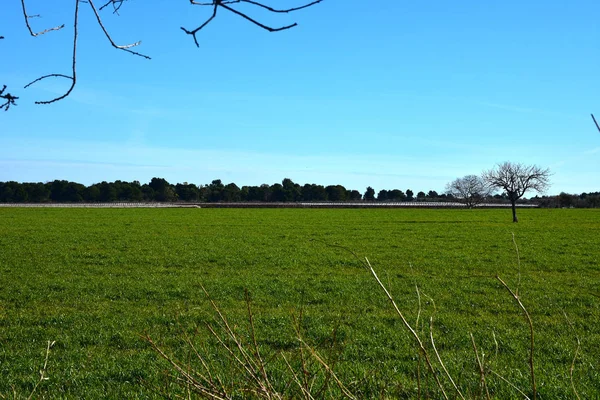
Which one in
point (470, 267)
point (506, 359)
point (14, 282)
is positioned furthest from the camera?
point (470, 267)

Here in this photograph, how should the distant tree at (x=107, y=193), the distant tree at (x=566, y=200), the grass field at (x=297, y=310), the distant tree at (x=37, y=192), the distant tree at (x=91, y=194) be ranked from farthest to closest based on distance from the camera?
the distant tree at (x=107, y=193)
the distant tree at (x=91, y=194)
the distant tree at (x=37, y=192)
the distant tree at (x=566, y=200)
the grass field at (x=297, y=310)

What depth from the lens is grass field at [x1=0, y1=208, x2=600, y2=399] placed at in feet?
22.2

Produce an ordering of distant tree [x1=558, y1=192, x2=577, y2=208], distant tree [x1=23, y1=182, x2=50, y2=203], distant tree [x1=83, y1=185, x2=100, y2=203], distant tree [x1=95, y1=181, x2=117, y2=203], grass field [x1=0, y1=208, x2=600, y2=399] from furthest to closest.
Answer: distant tree [x1=95, y1=181, x2=117, y2=203]
distant tree [x1=83, y1=185, x2=100, y2=203]
distant tree [x1=23, y1=182, x2=50, y2=203]
distant tree [x1=558, y1=192, x2=577, y2=208]
grass field [x1=0, y1=208, x2=600, y2=399]

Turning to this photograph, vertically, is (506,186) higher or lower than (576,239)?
higher

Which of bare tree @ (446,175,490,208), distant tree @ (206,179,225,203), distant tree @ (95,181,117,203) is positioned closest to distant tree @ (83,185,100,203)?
distant tree @ (95,181,117,203)

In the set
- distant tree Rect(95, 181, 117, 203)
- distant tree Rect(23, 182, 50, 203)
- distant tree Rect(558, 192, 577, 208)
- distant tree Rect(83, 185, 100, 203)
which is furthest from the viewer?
distant tree Rect(95, 181, 117, 203)

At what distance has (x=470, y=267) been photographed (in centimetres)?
1850

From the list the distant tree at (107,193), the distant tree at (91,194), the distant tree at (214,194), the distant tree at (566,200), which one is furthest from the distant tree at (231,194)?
the distant tree at (566,200)

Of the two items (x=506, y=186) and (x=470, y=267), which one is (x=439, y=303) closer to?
(x=470, y=267)

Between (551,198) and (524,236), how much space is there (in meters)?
109

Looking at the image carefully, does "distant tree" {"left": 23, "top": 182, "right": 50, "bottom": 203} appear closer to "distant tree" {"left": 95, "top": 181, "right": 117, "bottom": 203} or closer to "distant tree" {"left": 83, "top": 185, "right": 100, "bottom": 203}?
"distant tree" {"left": 83, "top": 185, "right": 100, "bottom": 203}

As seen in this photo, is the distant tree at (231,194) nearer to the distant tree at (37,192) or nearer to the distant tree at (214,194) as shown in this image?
the distant tree at (214,194)

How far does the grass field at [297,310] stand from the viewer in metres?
6.77

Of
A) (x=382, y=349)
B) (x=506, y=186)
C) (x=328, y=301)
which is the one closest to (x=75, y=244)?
(x=328, y=301)
